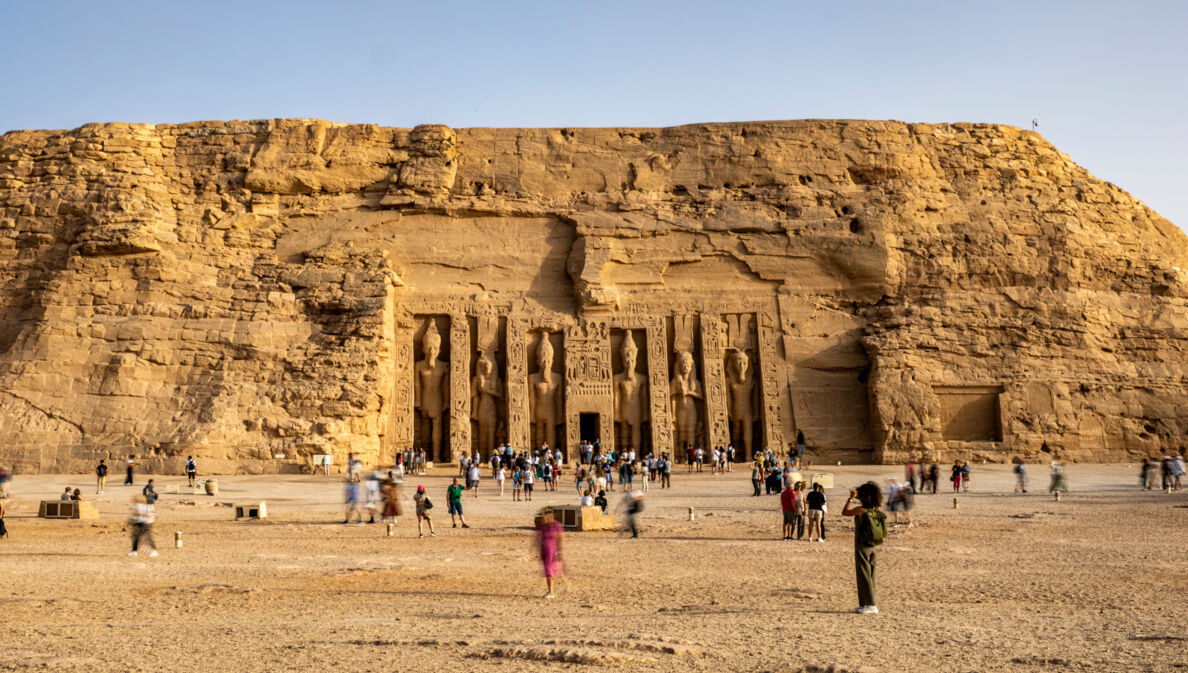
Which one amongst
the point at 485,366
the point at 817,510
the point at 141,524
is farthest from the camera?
the point at 485,366

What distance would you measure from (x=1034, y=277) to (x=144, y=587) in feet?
87.9

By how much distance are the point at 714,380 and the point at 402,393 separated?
8694 mm

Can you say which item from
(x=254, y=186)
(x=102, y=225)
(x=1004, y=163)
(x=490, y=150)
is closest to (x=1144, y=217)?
(x=1004, y=163)

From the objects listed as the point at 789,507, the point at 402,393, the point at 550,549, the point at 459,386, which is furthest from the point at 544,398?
the point at 550,549

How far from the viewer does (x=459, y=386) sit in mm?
29625

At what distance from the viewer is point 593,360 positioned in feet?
98.2

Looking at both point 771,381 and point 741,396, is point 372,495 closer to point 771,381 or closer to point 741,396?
point 741,396

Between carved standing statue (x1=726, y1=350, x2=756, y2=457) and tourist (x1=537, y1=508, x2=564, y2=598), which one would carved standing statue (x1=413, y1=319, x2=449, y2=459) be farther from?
tourist (x1=537, y1=508, x2=564, y2=598)

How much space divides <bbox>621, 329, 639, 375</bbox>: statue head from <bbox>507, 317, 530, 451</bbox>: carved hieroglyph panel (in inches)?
111

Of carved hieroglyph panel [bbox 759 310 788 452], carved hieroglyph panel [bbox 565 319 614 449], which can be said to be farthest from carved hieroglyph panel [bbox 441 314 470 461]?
carved hieroglyph panel [bbox 759 310 788 452]

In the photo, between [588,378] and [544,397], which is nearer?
[544,397]

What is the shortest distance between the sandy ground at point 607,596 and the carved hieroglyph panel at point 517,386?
36.2 ft

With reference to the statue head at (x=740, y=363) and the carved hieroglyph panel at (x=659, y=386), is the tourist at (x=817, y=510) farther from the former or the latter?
the statue head at (x=740, y=363)

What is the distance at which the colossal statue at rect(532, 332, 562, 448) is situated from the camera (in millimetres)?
29562
